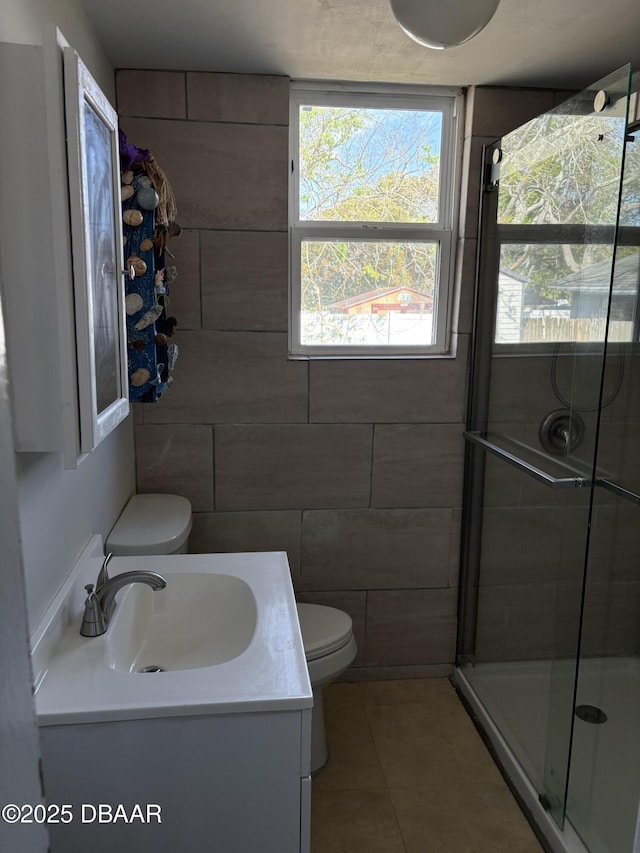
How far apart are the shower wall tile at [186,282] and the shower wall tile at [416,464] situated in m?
0.80

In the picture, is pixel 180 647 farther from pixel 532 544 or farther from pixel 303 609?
pixel 532 544

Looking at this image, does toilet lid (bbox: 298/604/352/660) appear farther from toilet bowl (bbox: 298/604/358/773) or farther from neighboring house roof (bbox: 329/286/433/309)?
neighboring house roof (bbox: 329/286/433/309)

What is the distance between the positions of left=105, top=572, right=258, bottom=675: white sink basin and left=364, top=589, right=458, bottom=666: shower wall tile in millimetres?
1074

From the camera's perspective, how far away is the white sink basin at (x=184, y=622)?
4.93 feet

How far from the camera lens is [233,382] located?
2.37 m

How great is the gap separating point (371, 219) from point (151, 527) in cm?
137

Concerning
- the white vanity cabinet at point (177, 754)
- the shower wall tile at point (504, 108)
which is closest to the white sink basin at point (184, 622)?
the white vanity cabinet at point (177, 754)

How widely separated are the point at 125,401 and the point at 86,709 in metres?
0.65

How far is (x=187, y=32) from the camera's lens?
1864 mm

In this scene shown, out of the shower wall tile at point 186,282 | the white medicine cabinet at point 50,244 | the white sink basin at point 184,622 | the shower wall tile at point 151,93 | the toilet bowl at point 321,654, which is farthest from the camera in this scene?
the shower wall tile at point 186,282

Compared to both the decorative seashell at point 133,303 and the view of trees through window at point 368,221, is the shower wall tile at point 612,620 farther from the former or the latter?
the decorative seashell at point 133,303

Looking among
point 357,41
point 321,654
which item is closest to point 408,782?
point 321,654

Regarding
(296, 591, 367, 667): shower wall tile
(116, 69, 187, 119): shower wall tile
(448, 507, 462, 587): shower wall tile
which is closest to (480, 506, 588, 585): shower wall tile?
(448, 507, 462, 587): shower wall tile

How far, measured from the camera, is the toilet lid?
204 cm
